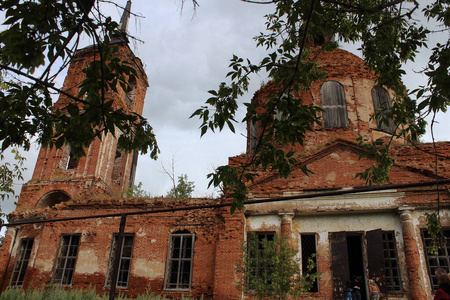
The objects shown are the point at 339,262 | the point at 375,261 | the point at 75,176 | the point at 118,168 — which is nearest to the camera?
the point at 375,261

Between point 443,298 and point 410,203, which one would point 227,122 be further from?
point 410,203

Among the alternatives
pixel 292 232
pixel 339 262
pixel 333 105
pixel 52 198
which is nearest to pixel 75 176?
pixel 52 198

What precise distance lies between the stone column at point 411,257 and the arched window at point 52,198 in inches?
632

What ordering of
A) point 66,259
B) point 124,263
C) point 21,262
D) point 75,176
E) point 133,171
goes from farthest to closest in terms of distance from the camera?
point 133,171 → point 75,176 → point 21,262 → point 66,259 → point 124,263

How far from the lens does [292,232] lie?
482 inches

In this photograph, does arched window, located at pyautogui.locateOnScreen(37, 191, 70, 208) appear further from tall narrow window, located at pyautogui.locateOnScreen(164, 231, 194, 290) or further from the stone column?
the stone column

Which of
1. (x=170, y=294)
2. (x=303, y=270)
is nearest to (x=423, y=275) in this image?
(x=303, y=270)

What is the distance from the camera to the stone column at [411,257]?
1049 centimetres

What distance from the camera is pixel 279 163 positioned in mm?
5121

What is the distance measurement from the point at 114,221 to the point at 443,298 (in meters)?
11.9

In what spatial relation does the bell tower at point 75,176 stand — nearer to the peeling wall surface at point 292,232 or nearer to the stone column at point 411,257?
the peeling wall surface at point 292,232

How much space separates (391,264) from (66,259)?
1212cm

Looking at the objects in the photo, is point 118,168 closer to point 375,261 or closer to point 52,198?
point 52,198

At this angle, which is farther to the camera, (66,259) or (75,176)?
(75,176)
